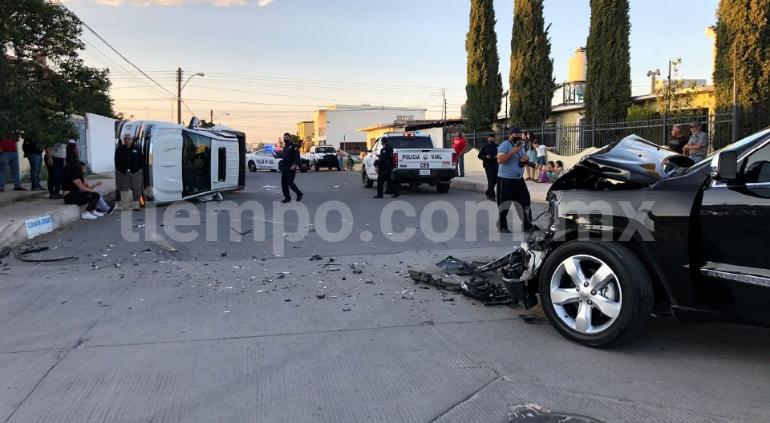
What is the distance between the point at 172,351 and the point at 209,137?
422 inches

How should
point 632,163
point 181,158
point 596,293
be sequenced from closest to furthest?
point 596,293 < point 632,163 < point 181,158

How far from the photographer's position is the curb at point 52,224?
8.08 meters

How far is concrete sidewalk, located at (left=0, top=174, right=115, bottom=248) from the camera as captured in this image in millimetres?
8320

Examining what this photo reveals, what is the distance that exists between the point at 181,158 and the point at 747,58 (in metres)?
14.2

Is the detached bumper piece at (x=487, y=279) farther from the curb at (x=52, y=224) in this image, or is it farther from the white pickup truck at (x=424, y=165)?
the white pickup truck at (x=424, y=165)

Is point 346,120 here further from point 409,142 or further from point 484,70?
point 409,142

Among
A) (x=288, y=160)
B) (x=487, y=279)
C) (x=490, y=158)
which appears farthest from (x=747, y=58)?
(x=487, y=279)

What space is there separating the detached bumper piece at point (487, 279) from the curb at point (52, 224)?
5700 mm

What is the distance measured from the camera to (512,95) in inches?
1040

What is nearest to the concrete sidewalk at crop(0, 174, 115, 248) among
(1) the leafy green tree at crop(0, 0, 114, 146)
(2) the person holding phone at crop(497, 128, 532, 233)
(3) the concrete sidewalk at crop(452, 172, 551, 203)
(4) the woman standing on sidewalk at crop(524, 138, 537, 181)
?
(1) the leafy green tree at crop(0, 0, 114, 146)

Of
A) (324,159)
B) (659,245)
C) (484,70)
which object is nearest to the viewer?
(659,245)

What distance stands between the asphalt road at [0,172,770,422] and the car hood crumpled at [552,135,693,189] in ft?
4.07

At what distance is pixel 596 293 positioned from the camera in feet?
13.8

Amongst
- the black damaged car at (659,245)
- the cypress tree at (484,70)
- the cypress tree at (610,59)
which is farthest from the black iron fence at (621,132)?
the black damaged car at (659,245)
